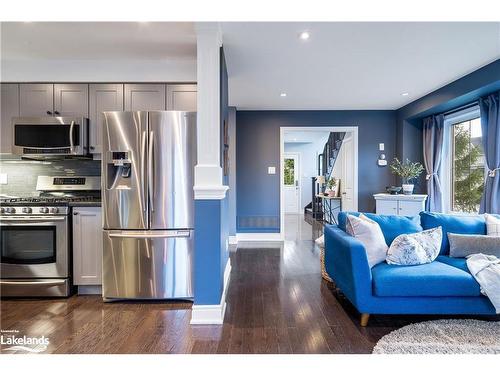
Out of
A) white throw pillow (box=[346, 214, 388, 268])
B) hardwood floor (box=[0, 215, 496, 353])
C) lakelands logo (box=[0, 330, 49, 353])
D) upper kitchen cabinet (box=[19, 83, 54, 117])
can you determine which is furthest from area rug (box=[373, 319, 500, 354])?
upper kitchen cabinet (box=[19, 83, 54, 117])

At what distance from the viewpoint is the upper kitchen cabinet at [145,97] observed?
3.04 m

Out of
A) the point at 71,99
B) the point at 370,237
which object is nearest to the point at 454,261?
the point at 370,237

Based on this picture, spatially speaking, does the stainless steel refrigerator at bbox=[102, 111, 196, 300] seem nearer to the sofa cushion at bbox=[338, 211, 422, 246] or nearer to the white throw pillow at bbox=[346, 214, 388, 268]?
the white throw pillow at bbox=[346, 214, 388, 268]

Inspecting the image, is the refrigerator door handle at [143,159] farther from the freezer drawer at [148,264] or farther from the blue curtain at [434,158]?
the blue curtain at [434,158]

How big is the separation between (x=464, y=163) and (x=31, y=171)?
6.12 meters

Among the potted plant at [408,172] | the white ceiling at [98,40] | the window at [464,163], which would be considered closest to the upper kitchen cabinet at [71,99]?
the white ceiling at [98,40]

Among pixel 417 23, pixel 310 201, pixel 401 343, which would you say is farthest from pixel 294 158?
pixel 401 343

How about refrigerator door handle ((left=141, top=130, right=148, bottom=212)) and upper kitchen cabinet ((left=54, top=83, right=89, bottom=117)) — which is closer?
refrigerator door handle ((left=141, top=130, right=148, bottom=212))

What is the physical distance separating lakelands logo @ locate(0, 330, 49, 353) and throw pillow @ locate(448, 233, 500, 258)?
350 cm

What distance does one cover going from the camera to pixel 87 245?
289 centimetres

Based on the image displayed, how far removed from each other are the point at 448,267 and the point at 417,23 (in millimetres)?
2088

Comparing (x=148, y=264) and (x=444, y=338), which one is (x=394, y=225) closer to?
(x=444, y=338)

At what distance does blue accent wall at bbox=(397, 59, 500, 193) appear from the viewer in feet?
10.8

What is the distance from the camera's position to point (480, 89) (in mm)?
3398
